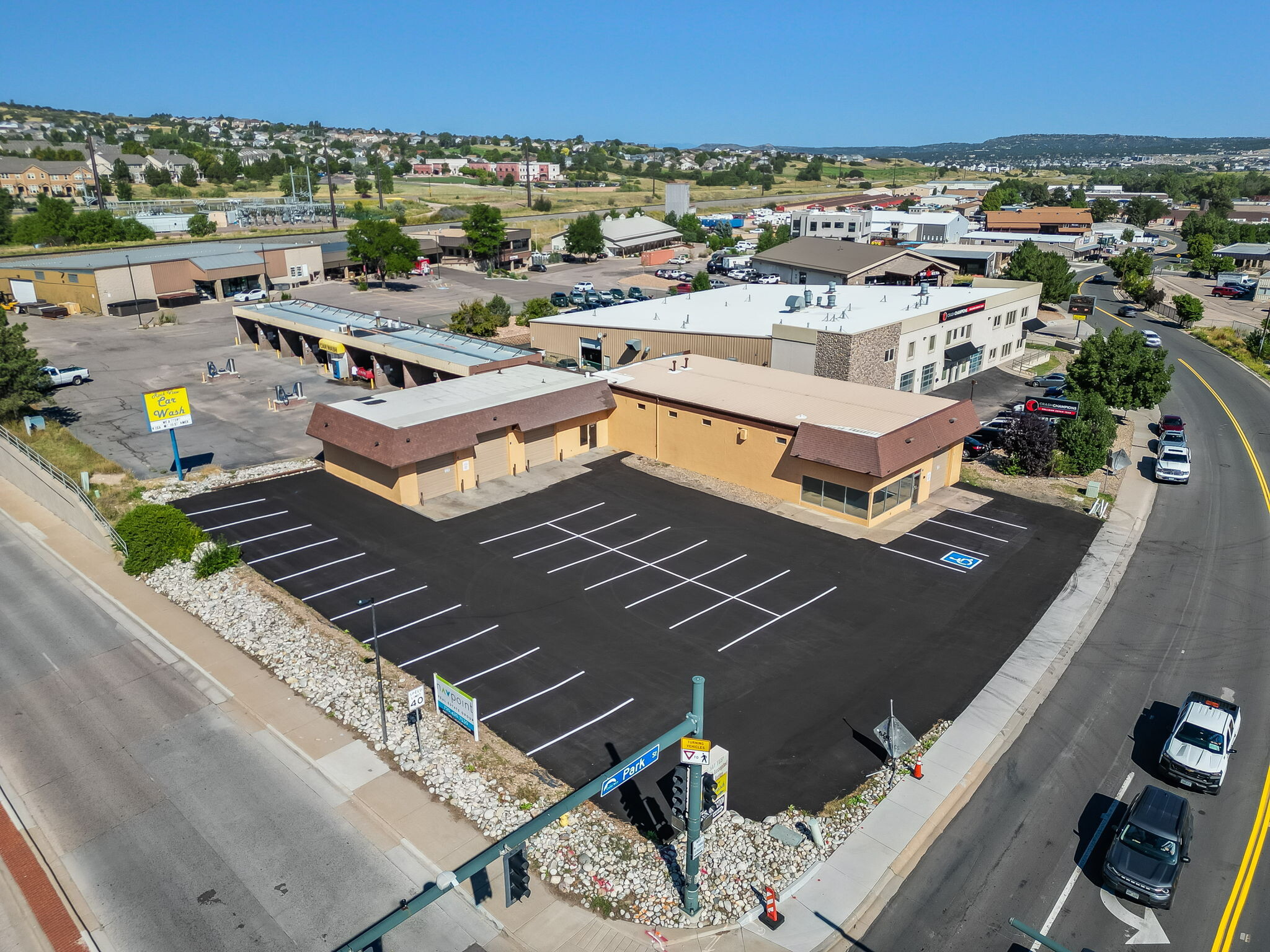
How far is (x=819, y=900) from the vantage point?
57.1 feet

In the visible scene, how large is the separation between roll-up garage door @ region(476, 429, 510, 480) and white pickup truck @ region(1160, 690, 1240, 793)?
2892 centimetres

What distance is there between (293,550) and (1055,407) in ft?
123

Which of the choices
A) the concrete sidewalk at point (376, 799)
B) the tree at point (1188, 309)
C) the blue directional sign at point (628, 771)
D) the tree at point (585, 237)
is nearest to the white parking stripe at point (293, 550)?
the concrete sidewalk at point (376, 799)

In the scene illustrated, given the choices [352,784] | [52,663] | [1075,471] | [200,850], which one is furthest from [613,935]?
[1075,471]

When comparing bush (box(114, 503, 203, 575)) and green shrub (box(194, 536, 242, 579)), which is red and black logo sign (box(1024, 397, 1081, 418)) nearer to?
green shrub (box(194, 536, 242, 579))

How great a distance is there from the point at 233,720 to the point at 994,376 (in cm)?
5563

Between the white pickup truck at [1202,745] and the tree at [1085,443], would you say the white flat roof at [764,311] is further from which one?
the white pickup truck at [1202,745]

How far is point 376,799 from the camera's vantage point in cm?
2011

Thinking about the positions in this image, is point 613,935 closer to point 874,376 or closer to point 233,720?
point 233,720

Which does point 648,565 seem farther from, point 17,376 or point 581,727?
point 17,376

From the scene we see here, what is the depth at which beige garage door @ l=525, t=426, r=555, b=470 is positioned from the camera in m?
41.6

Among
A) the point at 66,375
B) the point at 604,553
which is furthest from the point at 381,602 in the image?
the point at 66,375

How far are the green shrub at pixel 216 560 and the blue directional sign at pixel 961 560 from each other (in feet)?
90.2

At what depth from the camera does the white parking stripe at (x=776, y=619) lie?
2666 centimetres
